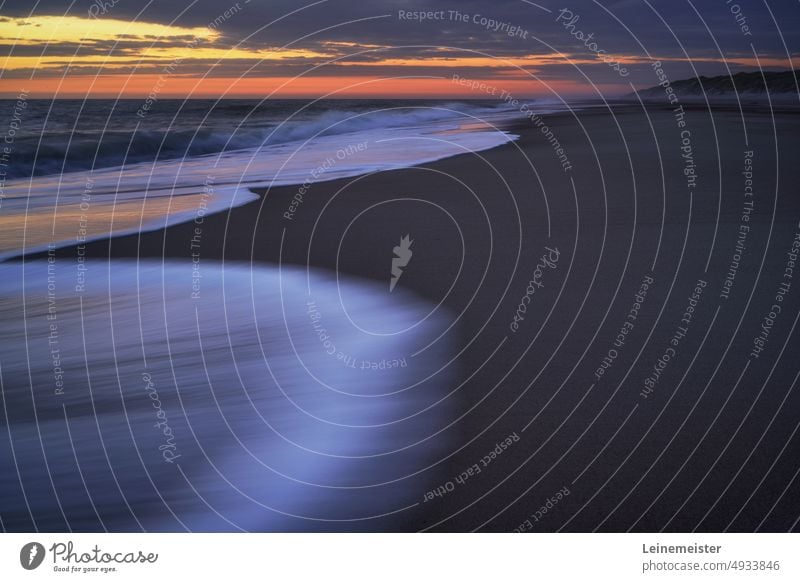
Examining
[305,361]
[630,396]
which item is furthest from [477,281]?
[630,396]

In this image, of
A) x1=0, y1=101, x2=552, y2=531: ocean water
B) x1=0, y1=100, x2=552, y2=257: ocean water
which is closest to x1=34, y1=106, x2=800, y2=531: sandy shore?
x1=0, y1=101, x2=552, y2=531: ocean water

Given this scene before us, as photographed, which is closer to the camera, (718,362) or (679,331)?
(718,362)

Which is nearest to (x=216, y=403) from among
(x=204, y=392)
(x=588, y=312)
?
(x=204, y=392)

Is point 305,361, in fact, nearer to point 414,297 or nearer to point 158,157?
point 414,297

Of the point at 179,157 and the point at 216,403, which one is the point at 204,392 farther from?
the point at 179,157

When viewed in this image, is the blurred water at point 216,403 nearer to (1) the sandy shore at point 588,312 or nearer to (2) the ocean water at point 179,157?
(1) the sandy shore at point 588,312

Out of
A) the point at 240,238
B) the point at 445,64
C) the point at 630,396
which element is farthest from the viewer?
the point at 445,64
